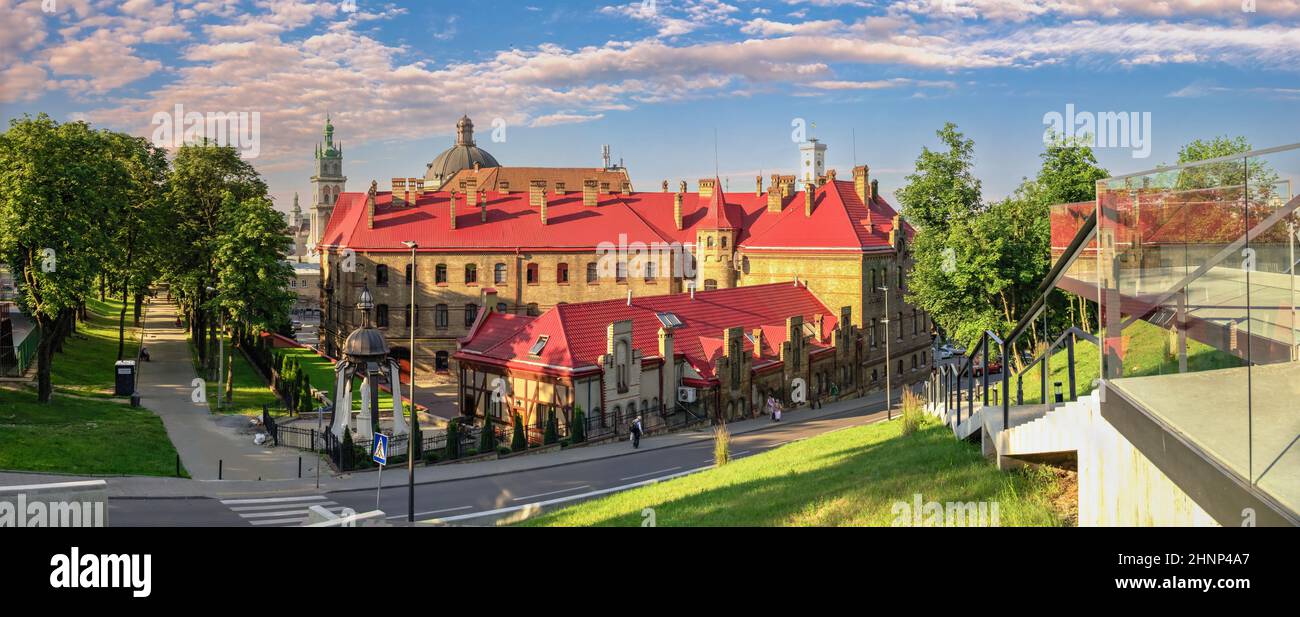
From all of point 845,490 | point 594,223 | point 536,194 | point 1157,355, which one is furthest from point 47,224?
point 1157,355

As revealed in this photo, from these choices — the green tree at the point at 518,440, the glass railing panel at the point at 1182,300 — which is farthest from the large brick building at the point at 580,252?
the glass railing panel at the point at 1182,300

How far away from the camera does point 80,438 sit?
3164 cm

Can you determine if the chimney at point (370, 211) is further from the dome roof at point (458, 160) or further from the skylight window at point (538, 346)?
the dome roof at point (458, 160)

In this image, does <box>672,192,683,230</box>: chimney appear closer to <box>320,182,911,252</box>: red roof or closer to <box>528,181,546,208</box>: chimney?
<box>320,182,911,252</box>: red roof

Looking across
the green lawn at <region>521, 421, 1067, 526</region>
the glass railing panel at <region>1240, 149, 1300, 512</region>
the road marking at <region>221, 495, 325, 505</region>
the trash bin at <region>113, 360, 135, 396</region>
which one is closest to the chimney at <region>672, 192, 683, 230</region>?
the trash bin at <region>113, 360, 135, 396</region>

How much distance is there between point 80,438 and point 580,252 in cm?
3770

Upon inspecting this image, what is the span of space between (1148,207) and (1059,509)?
4.58 meters

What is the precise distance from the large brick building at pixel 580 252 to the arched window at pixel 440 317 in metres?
0.07

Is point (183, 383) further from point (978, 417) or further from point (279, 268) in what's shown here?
point (978, 417)

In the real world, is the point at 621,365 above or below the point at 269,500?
above

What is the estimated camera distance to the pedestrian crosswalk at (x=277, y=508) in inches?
1012

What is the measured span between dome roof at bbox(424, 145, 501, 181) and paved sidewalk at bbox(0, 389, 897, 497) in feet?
305

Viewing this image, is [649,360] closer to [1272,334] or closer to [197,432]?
[197,432]
